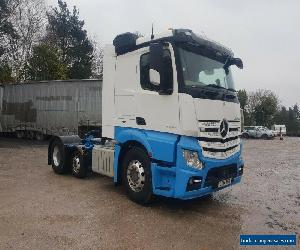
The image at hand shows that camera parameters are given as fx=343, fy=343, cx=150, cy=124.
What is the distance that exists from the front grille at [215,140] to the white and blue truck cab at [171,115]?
0.7 inches

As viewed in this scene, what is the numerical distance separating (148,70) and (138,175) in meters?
2.03

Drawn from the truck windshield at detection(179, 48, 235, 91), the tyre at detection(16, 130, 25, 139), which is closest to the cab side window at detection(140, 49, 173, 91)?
the truck windshield at detection(179, 48, 235, 91)

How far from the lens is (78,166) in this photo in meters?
9.27

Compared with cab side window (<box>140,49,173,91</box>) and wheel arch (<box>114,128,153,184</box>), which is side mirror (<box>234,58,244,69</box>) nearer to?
cab side window (<box>140,49,173,91</box>)

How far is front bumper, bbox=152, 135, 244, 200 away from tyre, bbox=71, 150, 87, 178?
3360mm

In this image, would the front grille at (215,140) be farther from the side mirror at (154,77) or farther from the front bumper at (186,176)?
the side mirror at (154,77)

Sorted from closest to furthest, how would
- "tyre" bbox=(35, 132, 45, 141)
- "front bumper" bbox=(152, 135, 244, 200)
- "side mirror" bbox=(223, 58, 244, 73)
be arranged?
"front bumper" bbox=(152, 135, 244, 200), "side mirror" bbox=(223, 58, 244, 73), "tyre" bbox=(35, 132, 45, 141)

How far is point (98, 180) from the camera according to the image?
9180 millimetres

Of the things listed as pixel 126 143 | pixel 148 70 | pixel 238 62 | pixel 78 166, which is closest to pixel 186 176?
pixel 126 143

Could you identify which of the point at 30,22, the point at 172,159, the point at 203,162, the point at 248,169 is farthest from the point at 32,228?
the point at 30,22

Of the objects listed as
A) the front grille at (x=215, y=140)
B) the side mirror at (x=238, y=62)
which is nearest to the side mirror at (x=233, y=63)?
the side mirror at (x=238, y=62)

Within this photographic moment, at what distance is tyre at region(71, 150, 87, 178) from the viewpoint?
9.08 m

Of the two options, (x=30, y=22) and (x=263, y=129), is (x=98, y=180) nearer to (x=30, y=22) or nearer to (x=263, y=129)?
(x=30, y=22)

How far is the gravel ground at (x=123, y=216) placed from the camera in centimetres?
502
